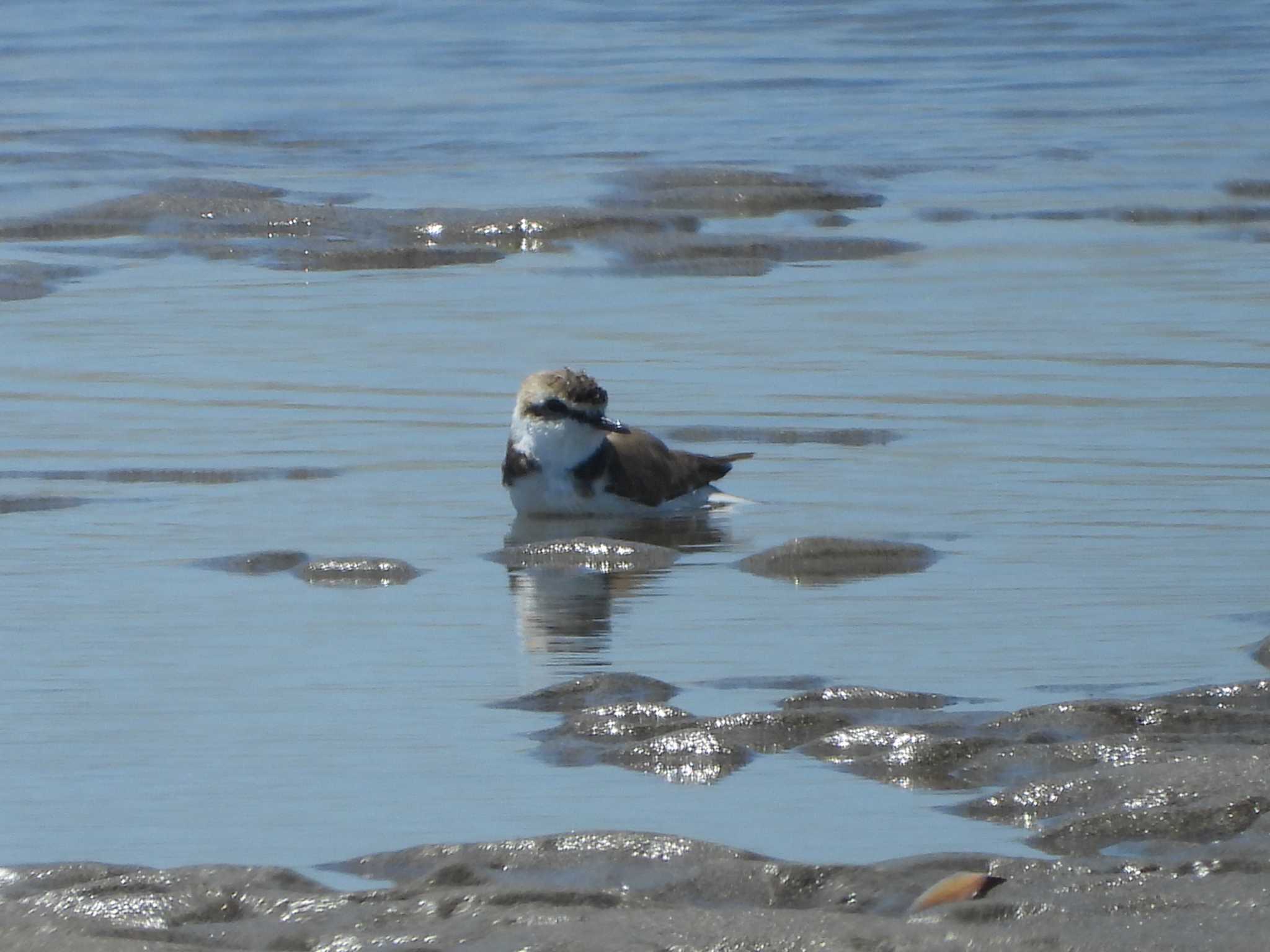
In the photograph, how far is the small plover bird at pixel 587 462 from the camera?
26.4 ft

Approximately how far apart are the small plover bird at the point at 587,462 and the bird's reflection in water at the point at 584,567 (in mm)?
60

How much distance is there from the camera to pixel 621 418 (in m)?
9.27

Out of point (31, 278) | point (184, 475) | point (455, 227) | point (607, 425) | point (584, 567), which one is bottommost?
point (584, 567)

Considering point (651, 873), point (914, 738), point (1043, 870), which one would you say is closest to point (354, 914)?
point (651, 873)

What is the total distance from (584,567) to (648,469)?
926 mm

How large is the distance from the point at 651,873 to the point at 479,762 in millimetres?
854

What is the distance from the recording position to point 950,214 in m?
14.2

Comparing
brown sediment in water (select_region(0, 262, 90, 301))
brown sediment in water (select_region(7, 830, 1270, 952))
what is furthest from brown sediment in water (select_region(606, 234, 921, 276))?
brown sediment in water (select_region(7, 830, 1270, 952))

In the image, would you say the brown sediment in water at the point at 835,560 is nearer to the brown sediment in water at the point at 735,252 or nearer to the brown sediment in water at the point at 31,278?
the brown sediment in water at the point at 735,252

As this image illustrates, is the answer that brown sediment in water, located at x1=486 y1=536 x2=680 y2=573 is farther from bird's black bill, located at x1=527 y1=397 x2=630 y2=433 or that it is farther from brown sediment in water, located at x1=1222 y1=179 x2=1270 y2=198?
brown sediment in water, located at x1=1222 y1=179 x2=1270 y2=198

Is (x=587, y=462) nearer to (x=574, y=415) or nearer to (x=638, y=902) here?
(x=574, y=415)

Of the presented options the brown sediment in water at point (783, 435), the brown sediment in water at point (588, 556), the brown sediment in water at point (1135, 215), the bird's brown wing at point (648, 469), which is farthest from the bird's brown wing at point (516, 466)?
the brown sediment in water at point (1135, 215)

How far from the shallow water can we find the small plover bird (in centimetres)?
18

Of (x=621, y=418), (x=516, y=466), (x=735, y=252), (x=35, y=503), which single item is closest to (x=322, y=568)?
(x=516, y=466)
